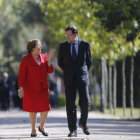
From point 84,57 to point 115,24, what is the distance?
859 centimetres

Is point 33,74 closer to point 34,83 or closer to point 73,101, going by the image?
point 34,83

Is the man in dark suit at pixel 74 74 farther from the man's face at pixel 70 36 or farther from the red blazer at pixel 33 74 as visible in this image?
the red blazer at pixel 33 74

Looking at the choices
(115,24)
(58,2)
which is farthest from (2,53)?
(115,24)

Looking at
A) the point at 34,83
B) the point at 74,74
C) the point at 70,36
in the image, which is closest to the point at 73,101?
the point at 74,74

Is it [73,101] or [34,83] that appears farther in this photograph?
[34,83]

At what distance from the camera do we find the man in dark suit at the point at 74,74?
12.2 meters

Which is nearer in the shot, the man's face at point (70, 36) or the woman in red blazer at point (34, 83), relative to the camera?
the man's face at point (70, 36)

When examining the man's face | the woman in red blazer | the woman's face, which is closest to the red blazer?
the woman in red blazer

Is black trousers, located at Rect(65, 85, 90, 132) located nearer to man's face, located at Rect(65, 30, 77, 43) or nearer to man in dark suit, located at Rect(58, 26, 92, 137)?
man in dark suit, located at Rect(58, 26, 92, 137)

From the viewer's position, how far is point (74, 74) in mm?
12180

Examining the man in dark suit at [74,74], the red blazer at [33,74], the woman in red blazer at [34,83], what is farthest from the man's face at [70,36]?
the red blazer at [33,74]

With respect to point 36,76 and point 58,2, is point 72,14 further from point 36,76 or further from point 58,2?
point 36,76

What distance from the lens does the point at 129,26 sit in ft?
66.2

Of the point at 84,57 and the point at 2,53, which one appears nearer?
the point at 84,57
